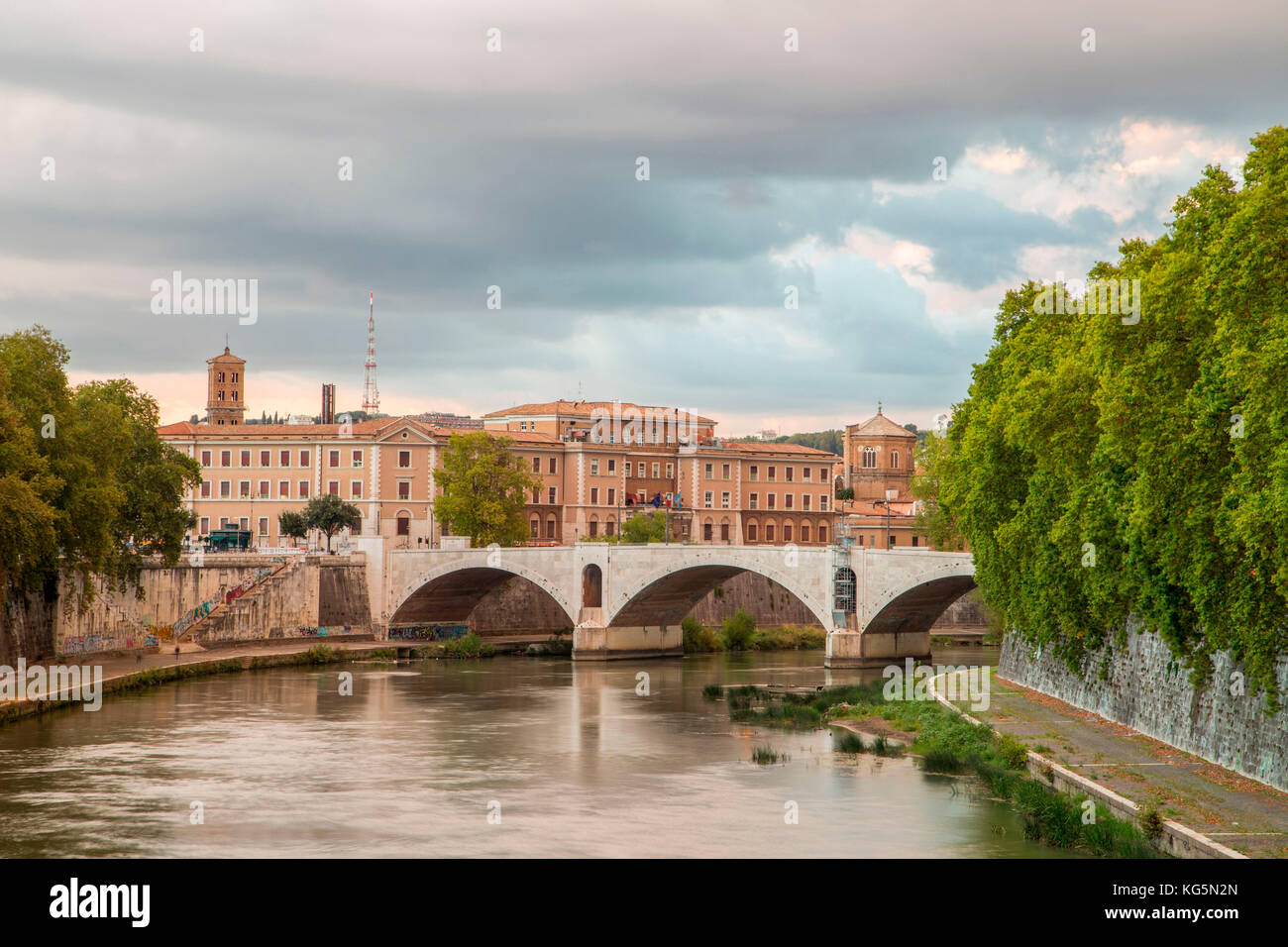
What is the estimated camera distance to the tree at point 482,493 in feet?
233

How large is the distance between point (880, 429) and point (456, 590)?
6100cm

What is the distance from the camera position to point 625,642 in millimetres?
59062

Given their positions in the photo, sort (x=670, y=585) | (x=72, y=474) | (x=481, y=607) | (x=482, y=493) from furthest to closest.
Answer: (x=482, y=493) → (x=481, y=607) → (x=670, y=585) → (x=72, y=474)

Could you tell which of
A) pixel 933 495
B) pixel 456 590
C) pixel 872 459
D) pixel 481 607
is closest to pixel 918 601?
pixel 933 495

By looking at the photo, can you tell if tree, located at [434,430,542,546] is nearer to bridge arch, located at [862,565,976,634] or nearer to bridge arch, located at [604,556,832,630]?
bridge arch, located at [604,556,832,630]

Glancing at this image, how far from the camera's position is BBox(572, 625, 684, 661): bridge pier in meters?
58.0

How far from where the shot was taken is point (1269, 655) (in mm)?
19656

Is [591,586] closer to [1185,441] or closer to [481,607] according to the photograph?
[481,607]

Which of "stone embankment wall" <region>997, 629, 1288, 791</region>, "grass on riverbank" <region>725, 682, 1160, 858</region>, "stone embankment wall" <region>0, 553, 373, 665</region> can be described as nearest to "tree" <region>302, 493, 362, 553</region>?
"stone embankment wall" <region>0, 553, 373, 665</region>

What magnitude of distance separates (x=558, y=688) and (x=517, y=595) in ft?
74.1

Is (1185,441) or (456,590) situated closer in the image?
(1185,441)

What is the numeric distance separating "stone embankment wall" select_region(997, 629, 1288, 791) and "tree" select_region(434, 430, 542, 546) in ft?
125

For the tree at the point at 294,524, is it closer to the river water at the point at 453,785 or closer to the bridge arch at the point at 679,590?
the bridge arch at the point at 679,590
